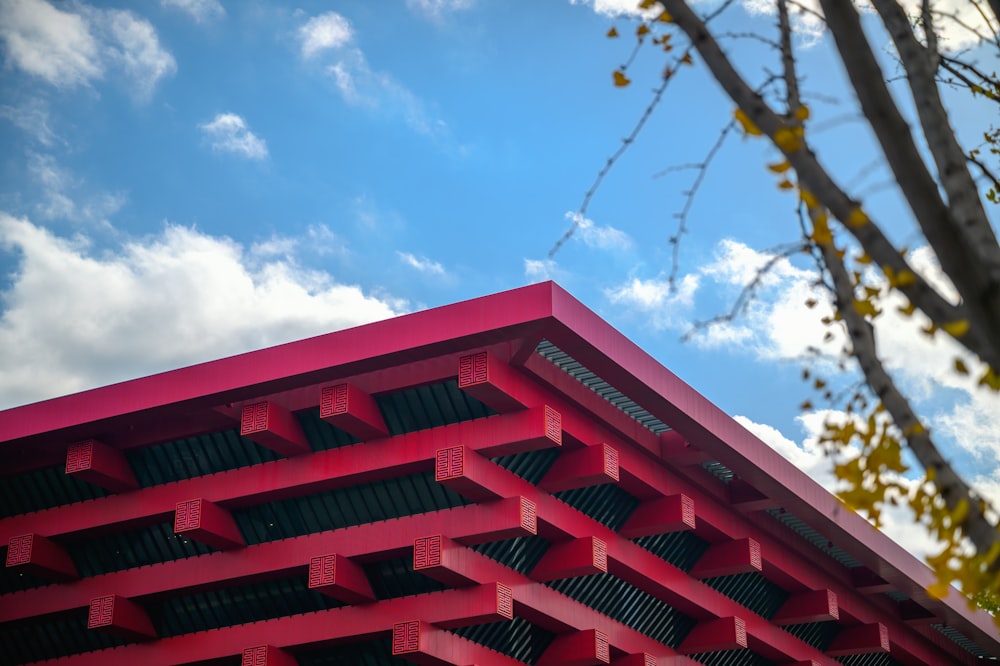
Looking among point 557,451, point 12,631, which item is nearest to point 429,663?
point 557,451

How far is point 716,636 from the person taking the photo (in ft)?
78.9

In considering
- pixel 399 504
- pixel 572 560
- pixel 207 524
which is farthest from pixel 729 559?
pixel 207 524

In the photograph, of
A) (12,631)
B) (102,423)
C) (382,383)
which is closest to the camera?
(382,383)

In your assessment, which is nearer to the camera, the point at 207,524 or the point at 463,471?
the point at 463,471

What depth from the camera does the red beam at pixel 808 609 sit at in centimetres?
2622

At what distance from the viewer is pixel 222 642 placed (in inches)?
840

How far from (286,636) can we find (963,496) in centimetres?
1680

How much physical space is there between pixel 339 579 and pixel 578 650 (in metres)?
4.60

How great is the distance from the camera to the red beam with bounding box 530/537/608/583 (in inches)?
783

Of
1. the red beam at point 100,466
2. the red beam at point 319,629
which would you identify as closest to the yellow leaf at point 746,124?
the red beam at point 319,629

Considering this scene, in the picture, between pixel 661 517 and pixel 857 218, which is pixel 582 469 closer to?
pixel 661 517

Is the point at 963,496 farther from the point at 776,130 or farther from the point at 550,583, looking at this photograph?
the point at 550,583

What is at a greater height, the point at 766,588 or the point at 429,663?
the point at 766,588

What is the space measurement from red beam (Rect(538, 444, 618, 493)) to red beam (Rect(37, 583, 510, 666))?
6.56 ft
